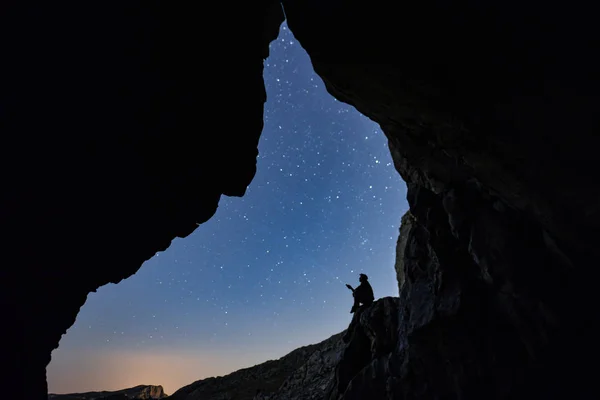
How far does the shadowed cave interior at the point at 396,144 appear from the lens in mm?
6840

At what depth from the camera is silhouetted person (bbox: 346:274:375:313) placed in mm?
20750

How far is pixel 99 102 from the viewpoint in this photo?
9.48 meters

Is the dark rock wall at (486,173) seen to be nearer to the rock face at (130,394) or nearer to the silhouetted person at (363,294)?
the silhouetted person at (363,294)

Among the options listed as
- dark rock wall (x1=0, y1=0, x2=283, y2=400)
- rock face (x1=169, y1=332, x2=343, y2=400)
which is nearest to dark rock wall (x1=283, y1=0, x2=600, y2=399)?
dark rock wall (x1=0, y1=0, x2=283, y2=400)

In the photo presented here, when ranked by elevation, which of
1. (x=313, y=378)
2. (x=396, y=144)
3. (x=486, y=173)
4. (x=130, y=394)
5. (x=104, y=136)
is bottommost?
(x=313, y=378)

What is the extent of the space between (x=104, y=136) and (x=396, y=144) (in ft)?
38.1

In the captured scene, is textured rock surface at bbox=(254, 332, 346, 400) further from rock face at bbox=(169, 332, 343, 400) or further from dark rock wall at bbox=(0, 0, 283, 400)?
dark rock wall at bbox=(0, 0, 283, 400)

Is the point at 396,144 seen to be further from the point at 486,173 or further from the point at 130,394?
the point at 130,394

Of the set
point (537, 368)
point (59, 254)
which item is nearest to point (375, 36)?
point (537, 368)

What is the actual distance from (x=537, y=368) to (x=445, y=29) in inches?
438

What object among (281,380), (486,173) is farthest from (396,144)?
(281,380)

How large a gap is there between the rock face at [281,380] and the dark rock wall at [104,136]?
22580 mm

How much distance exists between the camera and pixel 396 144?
1364cm

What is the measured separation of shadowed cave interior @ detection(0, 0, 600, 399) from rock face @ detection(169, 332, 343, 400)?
19052 millimetres
